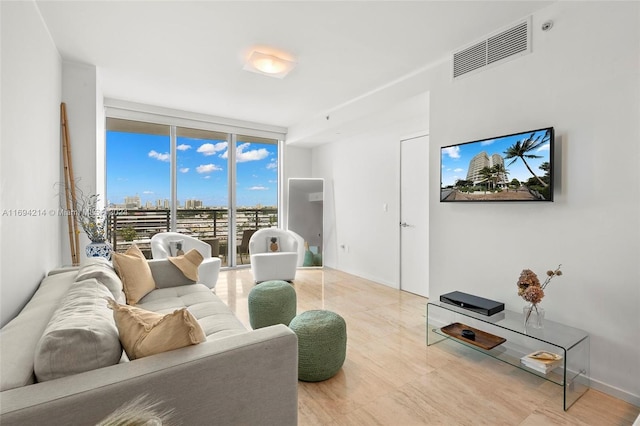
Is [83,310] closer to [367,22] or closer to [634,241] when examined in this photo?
A: [367,22]

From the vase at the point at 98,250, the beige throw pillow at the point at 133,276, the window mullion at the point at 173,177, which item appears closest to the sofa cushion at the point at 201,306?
the beige throw pillow at the point at 133,276

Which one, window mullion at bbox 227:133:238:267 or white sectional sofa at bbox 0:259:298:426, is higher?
window mullion at bbox 227:133:238:267

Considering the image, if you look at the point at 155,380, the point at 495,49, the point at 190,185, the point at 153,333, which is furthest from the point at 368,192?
the point at 155,380

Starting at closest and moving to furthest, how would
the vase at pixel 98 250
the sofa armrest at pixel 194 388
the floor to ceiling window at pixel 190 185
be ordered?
the sofa armrest at pixel 194 388
the vase at pixel 98 250
the floor to ceiling window at pixel 190 185

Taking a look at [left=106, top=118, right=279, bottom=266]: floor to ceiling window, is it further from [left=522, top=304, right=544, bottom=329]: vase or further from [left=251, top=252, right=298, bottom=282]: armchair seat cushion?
[left=522, top=304, right=544, bottom=329]: vase

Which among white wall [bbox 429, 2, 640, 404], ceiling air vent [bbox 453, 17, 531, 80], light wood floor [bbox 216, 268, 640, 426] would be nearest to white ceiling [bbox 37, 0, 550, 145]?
ceiling air vent [bbox 453, 17, 531, 80]

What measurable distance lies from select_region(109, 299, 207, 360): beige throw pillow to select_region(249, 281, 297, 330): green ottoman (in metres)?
1.52

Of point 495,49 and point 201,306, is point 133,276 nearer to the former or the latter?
point 201,306

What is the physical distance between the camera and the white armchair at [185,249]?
156 inches

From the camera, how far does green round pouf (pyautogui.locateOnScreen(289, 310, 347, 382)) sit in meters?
2.10

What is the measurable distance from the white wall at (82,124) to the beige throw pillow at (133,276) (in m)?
1.00

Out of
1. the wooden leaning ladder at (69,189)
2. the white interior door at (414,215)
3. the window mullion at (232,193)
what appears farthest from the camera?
the window mullion at (232,193)

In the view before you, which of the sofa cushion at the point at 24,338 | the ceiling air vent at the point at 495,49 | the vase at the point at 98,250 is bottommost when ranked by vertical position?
the sofa cushion at the point at 24,338

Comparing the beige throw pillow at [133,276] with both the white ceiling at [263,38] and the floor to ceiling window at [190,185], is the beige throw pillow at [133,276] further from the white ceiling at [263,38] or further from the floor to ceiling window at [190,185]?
the floor to ceiling window at [190,185]
